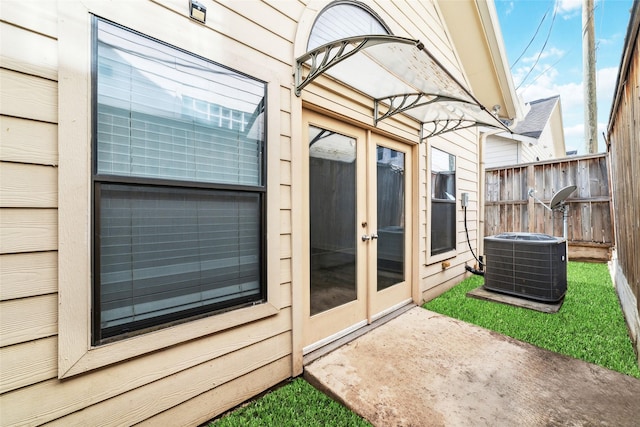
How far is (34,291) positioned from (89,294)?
0.57ft

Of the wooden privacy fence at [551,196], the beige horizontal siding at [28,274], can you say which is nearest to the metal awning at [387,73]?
the beige horizontal siding at [28,274]

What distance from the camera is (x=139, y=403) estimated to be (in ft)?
4.31

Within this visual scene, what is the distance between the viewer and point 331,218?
7.59ft

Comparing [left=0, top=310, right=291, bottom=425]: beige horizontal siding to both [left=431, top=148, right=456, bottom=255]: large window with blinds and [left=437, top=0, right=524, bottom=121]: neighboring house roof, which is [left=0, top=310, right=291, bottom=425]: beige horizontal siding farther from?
[left=437, top=0, right=524, bottom=121]: neighboring house roof

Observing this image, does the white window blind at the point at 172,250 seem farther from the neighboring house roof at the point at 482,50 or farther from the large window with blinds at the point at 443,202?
the neighboring house roof at the point at 482,50

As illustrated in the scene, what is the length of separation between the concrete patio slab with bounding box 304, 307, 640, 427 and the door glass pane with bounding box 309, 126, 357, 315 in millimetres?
488

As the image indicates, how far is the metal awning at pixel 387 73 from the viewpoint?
1.64 meters

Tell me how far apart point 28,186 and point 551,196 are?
784 centimetres

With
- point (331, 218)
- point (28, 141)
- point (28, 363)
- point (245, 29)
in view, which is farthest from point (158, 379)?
point (245, 29)

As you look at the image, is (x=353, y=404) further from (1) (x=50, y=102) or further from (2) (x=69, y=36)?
(2) (x=69, y=36)

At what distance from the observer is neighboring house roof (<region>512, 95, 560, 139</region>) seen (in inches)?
344

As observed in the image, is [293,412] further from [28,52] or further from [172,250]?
[28,52]

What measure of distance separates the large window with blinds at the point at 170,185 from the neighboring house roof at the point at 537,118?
1001 cm

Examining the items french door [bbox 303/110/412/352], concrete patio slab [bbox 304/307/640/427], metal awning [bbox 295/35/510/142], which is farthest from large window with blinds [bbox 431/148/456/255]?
concrete patio slab [bbox 304/307/640/427]
